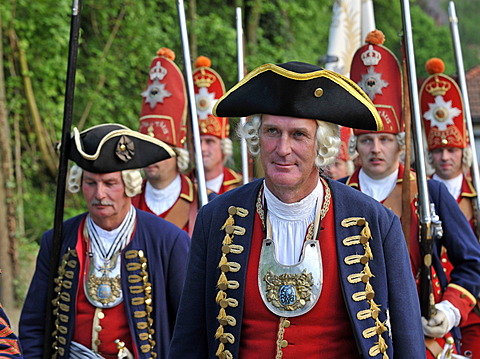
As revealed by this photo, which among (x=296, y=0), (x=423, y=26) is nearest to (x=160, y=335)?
(x=296, y=0)

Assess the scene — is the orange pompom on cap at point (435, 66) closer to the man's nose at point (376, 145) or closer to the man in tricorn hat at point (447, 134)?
the man in tricorn hat at point (447, 134)

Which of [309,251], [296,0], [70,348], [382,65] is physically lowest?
[70,348]

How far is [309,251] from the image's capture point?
10.3ft

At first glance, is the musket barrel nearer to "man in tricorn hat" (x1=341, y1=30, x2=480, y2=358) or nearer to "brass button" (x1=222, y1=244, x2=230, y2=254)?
"man in tricorn hat" (x1=341, y1=30, x2=480, y2=358)

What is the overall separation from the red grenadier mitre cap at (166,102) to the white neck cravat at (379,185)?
6.25ft

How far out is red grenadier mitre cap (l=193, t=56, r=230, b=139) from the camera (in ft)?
26.4

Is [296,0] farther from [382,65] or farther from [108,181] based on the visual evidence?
[108,181]

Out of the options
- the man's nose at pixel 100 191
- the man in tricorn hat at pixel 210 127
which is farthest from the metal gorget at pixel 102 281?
the man in tricorn hat at pixel 210 127

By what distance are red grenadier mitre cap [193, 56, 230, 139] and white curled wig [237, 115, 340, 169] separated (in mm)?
4813

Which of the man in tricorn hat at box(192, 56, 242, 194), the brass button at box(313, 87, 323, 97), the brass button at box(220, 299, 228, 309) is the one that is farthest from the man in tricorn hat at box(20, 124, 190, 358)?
the man in tricorn hat at box(192, 56, 242, 194)

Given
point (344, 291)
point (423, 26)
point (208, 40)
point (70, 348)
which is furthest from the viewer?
point (423, 26)

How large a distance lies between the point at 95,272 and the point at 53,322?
330 millimetres

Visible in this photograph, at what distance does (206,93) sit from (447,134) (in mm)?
2341

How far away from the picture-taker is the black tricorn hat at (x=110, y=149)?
451 cm
